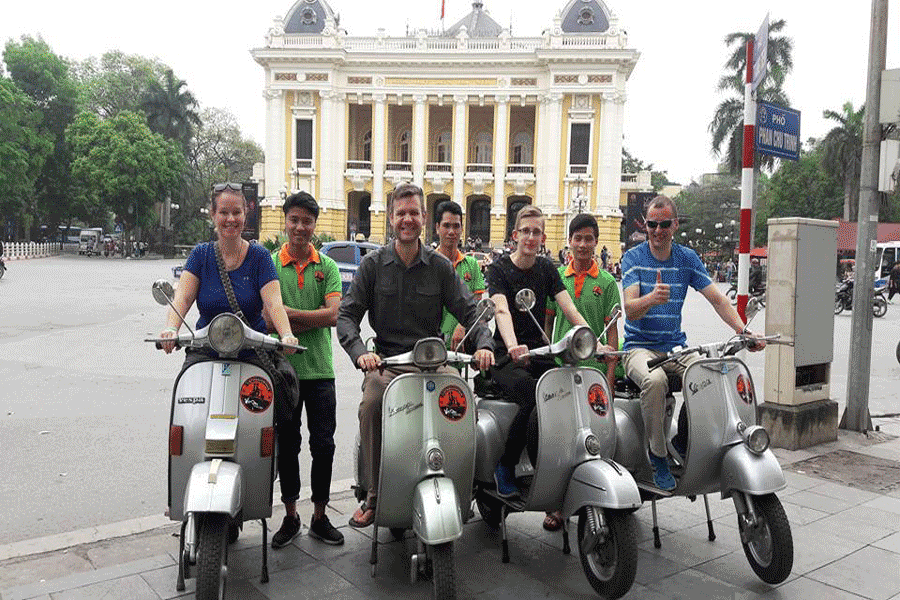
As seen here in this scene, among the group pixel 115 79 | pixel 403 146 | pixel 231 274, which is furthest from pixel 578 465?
pixel 115 79

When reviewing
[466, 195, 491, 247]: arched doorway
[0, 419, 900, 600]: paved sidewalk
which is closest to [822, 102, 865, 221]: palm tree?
[466, 195, 491, 247]: arched doorway

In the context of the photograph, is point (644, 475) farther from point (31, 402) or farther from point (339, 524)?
point (31, 402)

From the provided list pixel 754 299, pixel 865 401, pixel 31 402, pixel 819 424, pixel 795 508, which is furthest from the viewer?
pixel 31 402

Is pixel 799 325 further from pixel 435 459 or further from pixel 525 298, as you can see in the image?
pixel 435 459

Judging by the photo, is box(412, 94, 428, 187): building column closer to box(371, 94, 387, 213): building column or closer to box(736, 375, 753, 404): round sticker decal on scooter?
box(371, 94, 387, 213): building column

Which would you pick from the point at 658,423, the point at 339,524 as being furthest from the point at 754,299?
the point at 339,524

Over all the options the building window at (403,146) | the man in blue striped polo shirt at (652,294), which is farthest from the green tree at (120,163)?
the man in blue striped polo shirt at (652,294)

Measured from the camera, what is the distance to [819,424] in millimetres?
6070

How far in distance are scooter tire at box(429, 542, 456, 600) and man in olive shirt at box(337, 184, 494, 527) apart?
604 mm

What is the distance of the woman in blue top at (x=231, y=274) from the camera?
11.9ft

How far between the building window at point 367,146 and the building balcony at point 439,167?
484 cm

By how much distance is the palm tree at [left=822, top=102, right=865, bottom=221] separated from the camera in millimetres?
41875

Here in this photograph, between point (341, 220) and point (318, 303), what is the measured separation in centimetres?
4575

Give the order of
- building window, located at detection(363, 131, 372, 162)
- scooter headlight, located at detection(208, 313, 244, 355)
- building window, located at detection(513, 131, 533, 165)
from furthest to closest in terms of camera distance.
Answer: building window, located at detection(363, 131, 372, 162) < building window, located at detection(513, 131, 533, 165) < scooter headlight, located at detection(208, 313, 244, 355)
